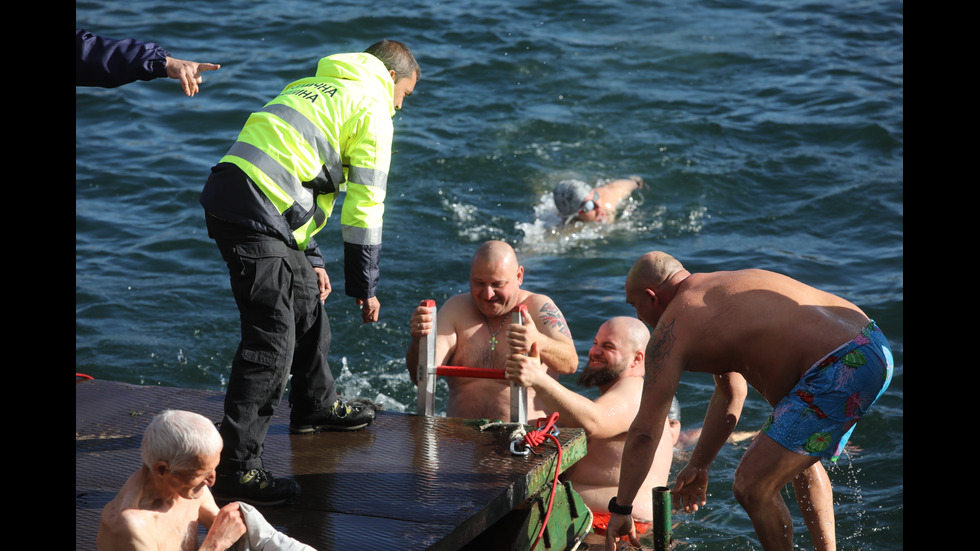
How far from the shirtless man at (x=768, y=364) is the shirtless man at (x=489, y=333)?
133 cm

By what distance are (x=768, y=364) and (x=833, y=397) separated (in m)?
0.33

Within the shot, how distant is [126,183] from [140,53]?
7941mm

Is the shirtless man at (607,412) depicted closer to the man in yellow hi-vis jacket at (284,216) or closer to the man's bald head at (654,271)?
the man's bald head at (654,271)

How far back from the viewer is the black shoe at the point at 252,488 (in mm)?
4422

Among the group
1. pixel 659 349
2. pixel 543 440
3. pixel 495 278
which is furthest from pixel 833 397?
pixel 495 278

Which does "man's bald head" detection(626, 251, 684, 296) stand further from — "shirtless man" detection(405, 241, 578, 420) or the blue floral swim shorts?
"shirtless man" detection(405, 241, 578, 420)

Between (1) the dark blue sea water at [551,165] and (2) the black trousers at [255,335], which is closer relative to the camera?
(2) the black trousers at [255,335]

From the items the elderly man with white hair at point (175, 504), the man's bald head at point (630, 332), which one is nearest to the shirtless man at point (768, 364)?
the man's bald head at point (630, 332)

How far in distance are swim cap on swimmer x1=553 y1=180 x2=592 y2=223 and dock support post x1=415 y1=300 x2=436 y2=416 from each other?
5.45m

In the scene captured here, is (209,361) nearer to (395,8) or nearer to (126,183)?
(126,183)

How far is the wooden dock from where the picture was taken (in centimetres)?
429

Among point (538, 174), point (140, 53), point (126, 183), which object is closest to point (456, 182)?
point (538, 174)

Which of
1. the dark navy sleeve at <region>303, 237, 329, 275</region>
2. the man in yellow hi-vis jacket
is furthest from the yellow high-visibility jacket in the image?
the dark navy sleeve at <region>303, 237, 329, 275</region>

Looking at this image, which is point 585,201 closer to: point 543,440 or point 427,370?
point 427,370
